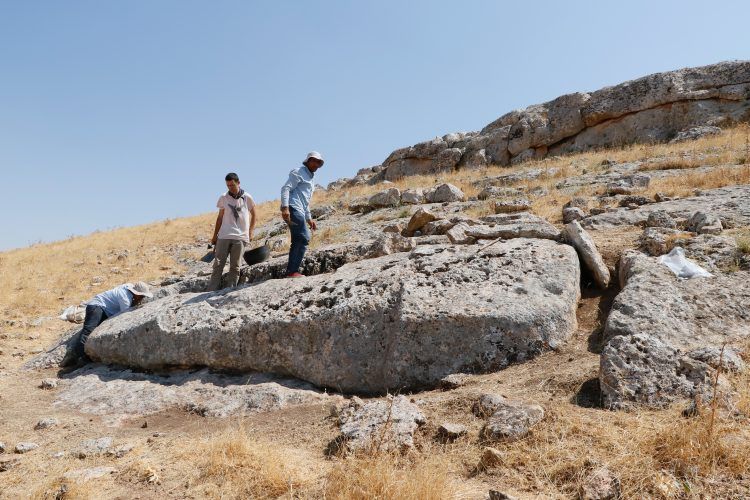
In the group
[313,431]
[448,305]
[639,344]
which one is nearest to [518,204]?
[448,305]

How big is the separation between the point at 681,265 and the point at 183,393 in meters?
5.77

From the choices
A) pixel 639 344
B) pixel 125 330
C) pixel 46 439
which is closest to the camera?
pixel 639 344

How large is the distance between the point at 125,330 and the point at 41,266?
10.9 metres

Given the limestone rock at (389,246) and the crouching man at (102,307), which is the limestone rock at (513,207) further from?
the crouching man at (102,307)

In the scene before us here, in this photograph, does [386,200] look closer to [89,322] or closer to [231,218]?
[231,218]

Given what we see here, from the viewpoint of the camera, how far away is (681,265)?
4.88m

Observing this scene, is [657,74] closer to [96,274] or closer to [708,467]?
[708,467]

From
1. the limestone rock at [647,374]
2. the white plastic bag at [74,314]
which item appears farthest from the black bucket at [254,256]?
the limestone rock at [647,374]

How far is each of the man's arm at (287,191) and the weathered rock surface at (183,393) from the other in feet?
7.05

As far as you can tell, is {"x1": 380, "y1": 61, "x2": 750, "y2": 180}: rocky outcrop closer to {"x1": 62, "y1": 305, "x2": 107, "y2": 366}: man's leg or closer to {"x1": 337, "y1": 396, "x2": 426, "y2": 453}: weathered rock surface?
{"x1": 62, "y1": 305, "x2": 107, "y2": 366}: man's leg

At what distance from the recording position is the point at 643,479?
Answer: 255cm

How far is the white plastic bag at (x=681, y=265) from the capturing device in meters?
4.72

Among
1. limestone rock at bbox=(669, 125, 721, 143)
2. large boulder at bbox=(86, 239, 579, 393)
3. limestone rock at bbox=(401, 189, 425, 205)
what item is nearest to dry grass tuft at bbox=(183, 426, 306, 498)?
large boulder at bbox=(86, 239, 579, 393)

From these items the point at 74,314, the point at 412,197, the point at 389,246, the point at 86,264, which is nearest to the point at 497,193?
the point at 412,197
